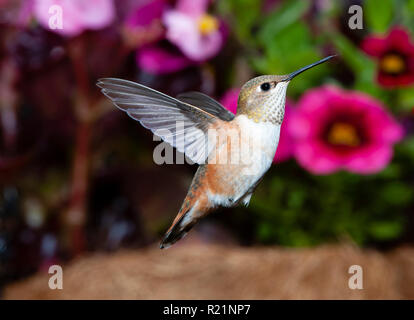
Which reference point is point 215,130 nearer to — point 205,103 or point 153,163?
point 205,103

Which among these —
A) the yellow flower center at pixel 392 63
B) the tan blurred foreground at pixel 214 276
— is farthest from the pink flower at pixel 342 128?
the tan blurred foreground at pixel 214 276

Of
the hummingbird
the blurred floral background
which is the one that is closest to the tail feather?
the hummingbird

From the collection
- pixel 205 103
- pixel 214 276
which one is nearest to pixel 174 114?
pixel 205 103

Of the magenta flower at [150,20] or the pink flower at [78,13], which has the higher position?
the magenta flower at [150,20]

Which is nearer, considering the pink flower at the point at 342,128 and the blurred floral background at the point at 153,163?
the pink flower at the point at 342,128

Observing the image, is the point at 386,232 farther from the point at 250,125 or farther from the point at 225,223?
the point at 250,125

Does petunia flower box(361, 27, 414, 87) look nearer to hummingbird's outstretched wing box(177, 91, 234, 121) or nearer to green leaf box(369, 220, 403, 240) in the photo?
hummingbird's outstretched wing box(177, 91, 234, 121)

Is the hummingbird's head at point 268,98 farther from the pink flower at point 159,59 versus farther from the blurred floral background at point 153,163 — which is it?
the blurred floral background at point 153,163
